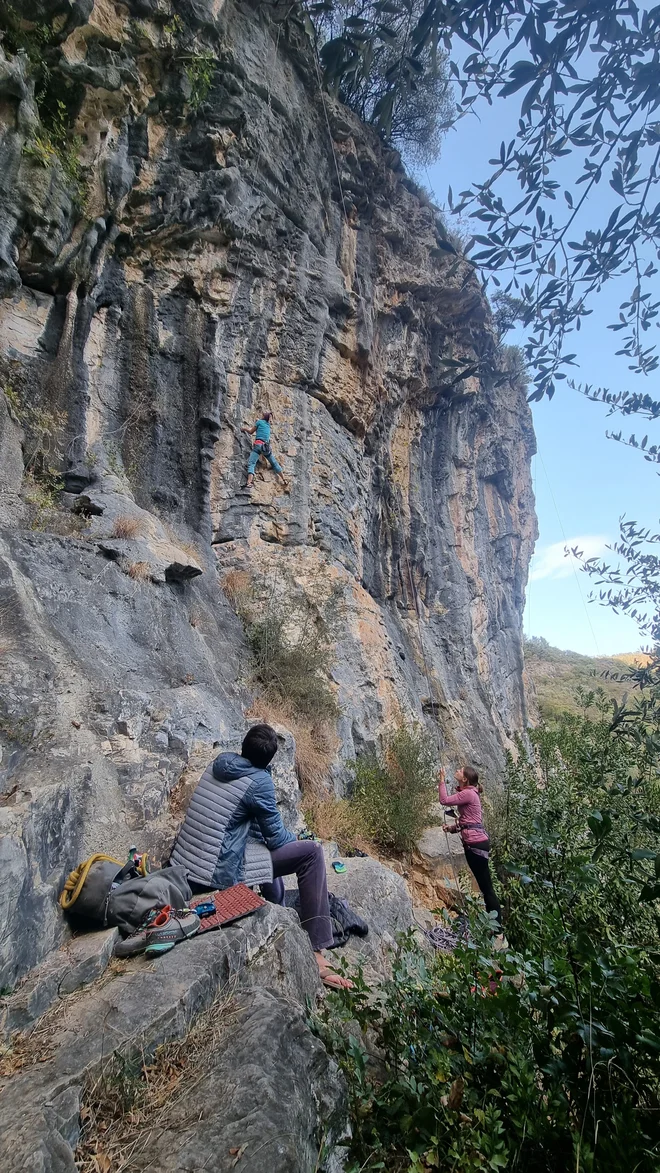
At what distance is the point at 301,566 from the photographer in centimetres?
Result: 945

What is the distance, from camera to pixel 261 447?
31.0 feet

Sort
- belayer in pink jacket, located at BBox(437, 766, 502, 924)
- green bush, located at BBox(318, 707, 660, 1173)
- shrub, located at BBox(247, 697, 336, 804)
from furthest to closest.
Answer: shrub, located at BBox(247, 697, 336, 804) → belayer in pink jacket, located at BBox(437, 766, 502, 924) → green bush, located at BBox(318, 707, 660, 1173)

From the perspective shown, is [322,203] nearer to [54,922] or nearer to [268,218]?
[268,218]

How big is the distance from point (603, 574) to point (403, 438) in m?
10.9

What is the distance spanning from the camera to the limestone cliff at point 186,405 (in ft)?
13.9

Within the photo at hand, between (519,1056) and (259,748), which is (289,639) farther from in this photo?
(519,1056)

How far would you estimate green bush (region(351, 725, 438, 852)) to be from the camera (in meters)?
7.07

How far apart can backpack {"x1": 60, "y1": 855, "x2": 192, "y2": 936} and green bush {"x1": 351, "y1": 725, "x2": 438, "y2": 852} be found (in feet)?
14.4

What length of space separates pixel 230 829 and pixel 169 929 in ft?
2.86

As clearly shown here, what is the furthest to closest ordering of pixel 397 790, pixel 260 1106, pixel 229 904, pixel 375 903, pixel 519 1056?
pixel 397 790 → pixel 375 903 → pixel 229 904 → pixel 260 1106 → pixel 519 1056

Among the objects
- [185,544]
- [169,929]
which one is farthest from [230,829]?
[185,544]

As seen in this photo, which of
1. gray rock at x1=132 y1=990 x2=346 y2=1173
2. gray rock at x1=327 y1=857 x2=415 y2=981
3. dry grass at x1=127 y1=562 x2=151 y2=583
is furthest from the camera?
dry grass at x1=127 y1=562 x2=151 y2=583

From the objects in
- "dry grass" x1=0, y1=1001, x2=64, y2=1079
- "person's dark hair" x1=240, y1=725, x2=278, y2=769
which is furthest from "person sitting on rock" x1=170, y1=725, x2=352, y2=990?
"dry grass" x1=0, y1=1001, x2=64, y2=1079

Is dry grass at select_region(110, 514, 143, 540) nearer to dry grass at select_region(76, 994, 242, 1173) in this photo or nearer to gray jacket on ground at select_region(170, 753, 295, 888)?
gray jacket on ground at select_region(170, 753, 295, 888)
